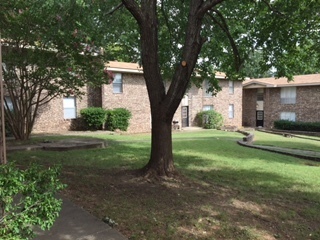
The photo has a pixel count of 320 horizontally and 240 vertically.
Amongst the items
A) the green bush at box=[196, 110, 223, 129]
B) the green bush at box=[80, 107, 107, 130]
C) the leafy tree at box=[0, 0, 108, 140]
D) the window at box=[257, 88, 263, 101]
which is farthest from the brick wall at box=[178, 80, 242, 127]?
the leafy tree at box=[0, 0, 108, 140]

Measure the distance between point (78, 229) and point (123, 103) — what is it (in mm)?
19991

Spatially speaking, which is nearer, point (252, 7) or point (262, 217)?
point (262, 217)

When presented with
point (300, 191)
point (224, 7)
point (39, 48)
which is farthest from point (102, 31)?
point (300, 191)

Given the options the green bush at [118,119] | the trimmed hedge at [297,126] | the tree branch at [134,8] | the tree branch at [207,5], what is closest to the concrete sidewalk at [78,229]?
the tree branch at [134,8]

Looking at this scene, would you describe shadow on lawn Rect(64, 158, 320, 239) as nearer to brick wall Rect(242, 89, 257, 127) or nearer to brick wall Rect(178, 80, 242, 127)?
brick wall Rect(178, 80, 242, 127)

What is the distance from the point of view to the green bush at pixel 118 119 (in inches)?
844

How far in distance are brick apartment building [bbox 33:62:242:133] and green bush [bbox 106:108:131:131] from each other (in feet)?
3.30

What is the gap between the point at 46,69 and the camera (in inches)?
474

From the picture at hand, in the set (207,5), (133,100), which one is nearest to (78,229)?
(207,5)

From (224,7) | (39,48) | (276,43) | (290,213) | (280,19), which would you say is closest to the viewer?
(290,213)

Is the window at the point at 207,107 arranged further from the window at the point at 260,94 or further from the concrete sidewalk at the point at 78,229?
the concrete sidewalk at the point at 78,229

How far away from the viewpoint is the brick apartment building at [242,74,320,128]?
31.7m

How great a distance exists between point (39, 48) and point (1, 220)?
10.2 meters

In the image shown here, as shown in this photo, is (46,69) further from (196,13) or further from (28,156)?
(196,13)
